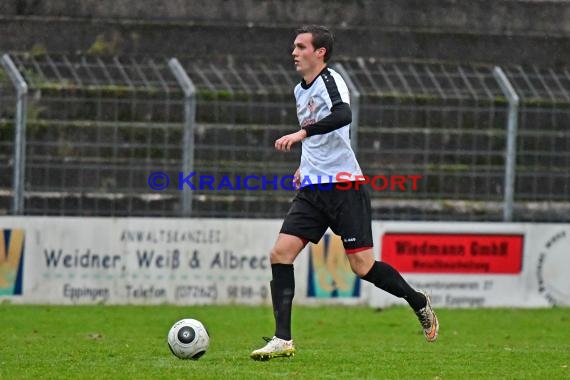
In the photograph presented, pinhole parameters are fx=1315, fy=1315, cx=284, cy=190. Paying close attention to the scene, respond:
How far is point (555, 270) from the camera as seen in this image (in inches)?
605

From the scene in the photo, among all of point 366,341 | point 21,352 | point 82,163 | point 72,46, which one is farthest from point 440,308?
point 21,352

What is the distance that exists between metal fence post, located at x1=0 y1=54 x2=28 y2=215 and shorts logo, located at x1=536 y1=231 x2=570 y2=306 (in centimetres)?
599

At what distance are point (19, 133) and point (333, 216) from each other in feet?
20.5

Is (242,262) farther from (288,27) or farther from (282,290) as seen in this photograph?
(282,290)

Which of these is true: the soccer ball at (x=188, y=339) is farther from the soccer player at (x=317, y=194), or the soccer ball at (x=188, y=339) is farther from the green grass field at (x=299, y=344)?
the soccer player at (x=317, y=194)

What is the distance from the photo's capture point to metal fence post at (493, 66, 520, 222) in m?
14.9

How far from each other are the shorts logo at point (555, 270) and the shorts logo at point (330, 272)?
223 cm

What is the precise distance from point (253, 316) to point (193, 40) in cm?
424

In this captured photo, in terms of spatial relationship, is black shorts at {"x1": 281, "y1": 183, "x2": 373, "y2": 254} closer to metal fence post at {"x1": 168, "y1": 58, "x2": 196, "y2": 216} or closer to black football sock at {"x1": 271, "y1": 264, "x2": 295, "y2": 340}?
black football sock at {"x1": 271, "y1": 264, "x2": 295, "y2": 340}

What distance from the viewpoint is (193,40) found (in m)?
16.6

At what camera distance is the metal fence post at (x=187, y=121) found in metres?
14.4

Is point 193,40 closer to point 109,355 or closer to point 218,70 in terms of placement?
point 218,70

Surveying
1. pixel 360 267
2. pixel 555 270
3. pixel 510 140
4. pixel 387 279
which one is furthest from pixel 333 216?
pixel 555 270

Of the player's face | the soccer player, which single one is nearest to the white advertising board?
the soccer player
